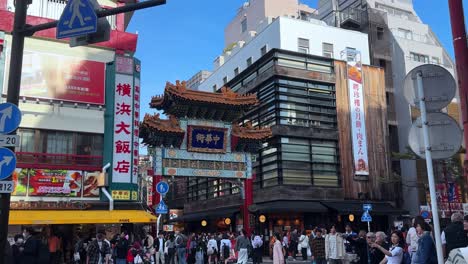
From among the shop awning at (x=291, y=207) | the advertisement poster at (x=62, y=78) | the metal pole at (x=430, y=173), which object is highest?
the advertisement poster at (x=62, y=78)

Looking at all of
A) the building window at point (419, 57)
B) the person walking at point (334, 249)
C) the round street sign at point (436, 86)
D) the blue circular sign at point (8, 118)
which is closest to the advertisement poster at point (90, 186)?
the person walking at point (334, 249)

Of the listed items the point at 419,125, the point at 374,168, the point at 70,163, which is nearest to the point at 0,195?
the point at 419,125

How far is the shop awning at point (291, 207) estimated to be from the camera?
1171 inches

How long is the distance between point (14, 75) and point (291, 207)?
79.4 ft

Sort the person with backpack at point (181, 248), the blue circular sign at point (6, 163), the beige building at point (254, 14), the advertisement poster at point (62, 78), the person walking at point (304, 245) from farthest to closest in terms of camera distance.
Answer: the beige building at point (254, 14) < the person walking at point (304, 245) < the advertisement poster at point (62, 78) < the person with backpack at point (181, 248) < the blue circular sign at point (6, 163)

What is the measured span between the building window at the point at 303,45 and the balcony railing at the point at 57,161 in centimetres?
1913

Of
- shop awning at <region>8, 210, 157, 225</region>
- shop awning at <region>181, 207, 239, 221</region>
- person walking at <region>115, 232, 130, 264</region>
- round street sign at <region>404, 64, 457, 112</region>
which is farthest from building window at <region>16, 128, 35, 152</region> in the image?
round street sign at <region>404, 64, 457, 112</region>

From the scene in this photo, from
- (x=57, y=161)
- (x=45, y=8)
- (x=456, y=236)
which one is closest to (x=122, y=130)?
(x=57, y=161)

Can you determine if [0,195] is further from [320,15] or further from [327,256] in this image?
[320,15]

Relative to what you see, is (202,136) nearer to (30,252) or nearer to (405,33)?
(30,252)

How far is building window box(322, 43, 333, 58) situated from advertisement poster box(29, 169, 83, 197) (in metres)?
22.2

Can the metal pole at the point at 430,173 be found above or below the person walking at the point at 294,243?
above

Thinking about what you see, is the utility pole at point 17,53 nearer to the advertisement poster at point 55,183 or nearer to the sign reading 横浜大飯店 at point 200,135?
the advertisement poster at point 55,183

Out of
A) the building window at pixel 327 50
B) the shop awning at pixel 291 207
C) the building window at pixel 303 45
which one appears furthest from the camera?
the building window at pixel 327 50
